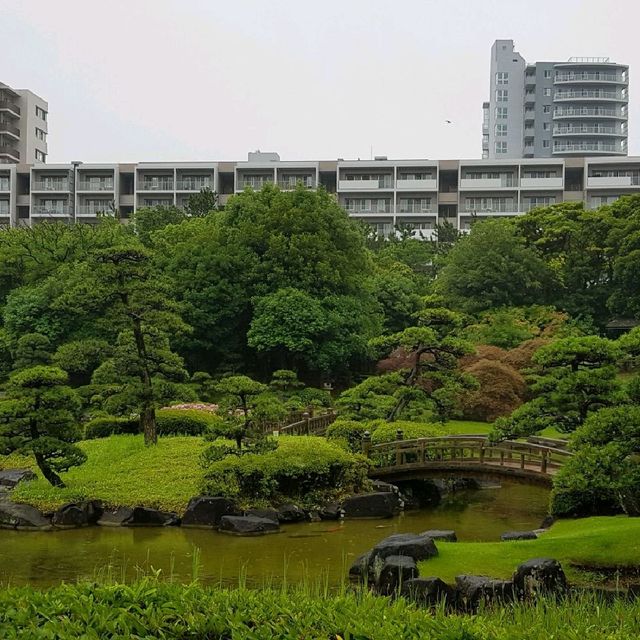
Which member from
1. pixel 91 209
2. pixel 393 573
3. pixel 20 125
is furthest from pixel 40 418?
pixel 20 125

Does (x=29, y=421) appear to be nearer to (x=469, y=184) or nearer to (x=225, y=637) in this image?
(x=225, y=637)

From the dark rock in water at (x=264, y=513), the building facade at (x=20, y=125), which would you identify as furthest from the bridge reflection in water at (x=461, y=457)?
the building facade at (x=20, y=125)

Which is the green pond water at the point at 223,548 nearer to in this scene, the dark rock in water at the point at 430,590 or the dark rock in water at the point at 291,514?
the dark rock in water at the point at 291,514

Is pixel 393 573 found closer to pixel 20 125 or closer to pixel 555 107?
pixel 20 125

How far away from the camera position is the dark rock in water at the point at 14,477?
18.2m

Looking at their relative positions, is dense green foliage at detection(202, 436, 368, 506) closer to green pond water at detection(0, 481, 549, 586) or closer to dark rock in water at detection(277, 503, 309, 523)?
dark rock in water at detection(277, 503, 309, 523)

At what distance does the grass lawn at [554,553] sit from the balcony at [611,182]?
48.3 m

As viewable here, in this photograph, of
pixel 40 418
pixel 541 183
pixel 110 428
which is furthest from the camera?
pixel 541 183

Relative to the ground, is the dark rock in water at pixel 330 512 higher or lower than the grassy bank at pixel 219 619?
lower

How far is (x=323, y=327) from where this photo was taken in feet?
93.0

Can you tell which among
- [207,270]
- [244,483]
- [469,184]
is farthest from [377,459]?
[469,184]

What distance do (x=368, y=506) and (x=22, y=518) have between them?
685 centimetres

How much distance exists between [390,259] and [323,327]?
14741mm

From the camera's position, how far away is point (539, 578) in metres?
9.62
